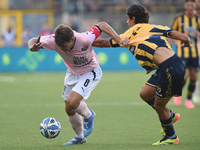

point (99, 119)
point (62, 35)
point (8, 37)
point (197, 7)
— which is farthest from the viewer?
point (8, 37)

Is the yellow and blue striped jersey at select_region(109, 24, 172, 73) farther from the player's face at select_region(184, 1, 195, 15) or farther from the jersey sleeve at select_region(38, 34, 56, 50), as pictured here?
the player's face at select_region(184, 1, 195, 15)

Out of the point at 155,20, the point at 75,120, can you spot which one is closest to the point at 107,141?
the point at 75,120

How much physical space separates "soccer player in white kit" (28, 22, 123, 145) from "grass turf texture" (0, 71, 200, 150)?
38 centimetres

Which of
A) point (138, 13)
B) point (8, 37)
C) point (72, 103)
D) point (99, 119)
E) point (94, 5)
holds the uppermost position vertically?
point (138, 13)

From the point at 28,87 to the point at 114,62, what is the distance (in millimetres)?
5855

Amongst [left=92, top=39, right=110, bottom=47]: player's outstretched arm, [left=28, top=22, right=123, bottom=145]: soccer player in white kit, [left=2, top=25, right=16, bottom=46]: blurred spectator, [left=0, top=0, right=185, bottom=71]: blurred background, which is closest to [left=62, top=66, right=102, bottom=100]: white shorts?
[left=28, top=22, right=123, bottom=145]: soccer player in white kit

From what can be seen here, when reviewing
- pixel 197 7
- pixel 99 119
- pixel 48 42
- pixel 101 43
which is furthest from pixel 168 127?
pixel 197 7

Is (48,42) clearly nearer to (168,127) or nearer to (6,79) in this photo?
(168,127)

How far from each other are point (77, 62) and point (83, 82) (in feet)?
0.94

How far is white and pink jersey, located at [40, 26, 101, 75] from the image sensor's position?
15.5 ft

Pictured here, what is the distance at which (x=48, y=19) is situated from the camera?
2134 centimetres

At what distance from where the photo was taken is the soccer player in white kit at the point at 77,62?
4556 mm

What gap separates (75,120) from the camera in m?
4.95

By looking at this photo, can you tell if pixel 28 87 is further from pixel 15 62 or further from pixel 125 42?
pixel 125 42
